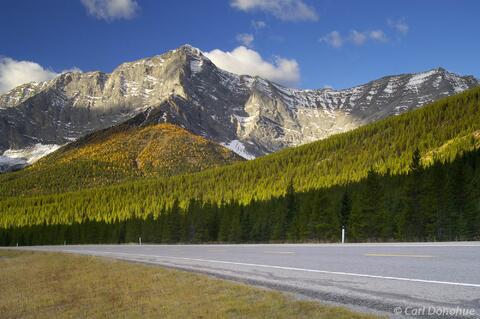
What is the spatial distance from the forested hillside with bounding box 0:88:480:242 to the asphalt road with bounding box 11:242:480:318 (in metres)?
32.0

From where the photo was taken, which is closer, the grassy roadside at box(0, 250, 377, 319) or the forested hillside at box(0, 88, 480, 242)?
the grassy roadside at box(0, 250, 377, 319)

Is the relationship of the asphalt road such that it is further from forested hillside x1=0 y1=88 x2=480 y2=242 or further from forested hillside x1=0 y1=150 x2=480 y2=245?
forested hillside x1=0 y1=88 x2=480 y2=242

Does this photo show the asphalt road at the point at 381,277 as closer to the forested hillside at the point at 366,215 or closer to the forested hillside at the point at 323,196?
the forested hillside at the point at 366,215

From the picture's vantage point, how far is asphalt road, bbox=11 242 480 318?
8766mm

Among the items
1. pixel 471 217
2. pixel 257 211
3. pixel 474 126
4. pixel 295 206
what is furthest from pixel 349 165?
pixel 471 217

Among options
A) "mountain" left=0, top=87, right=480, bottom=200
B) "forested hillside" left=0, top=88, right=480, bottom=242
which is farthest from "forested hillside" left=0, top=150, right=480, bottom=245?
"mountain" left=0, top=87, right=480, bottom=200

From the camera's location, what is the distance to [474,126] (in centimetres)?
13625

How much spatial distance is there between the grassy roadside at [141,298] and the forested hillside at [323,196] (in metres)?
34.1

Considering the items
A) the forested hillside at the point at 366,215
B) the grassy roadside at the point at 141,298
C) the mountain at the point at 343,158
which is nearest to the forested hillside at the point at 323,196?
the forested hillside at the point at 366,215

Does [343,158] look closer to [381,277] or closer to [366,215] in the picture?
[366,215]

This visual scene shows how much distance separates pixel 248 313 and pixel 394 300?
126 inches

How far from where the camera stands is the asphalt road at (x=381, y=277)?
28.8ft

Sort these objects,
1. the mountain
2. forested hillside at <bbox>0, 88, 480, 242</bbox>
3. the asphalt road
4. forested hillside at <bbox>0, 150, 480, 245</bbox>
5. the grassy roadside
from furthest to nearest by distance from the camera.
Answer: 1. the mountain
2. forested hillside at <bbox>0, 88, 480, 242</bbox>
3. forested hillside at <bbox>0, 150, 480, 245</bbox>
4. the grassy roadside
5. the asphalt road

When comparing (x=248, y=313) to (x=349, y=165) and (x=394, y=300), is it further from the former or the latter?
(x=349, y=165)
